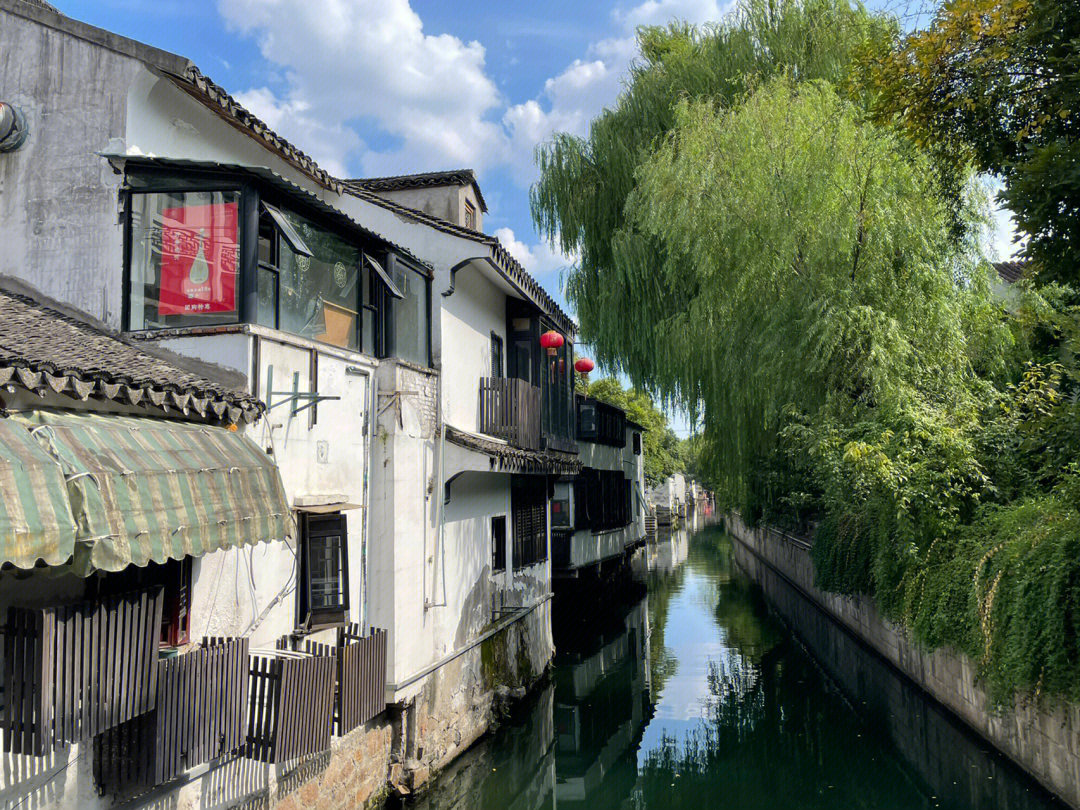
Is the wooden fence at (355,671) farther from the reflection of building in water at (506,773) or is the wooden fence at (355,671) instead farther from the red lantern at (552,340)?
the red lantern at (552,340)

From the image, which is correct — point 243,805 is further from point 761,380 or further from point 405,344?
point 761,380

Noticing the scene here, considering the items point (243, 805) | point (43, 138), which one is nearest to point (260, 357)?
point (43, 138)

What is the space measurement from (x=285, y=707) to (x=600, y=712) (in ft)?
29.2

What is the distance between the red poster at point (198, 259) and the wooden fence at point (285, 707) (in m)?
3.02

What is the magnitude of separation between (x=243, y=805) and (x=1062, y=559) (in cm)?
814

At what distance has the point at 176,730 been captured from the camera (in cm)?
592

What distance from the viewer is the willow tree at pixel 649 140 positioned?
59.1 ft

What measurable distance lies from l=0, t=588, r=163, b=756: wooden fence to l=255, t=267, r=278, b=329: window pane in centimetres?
287

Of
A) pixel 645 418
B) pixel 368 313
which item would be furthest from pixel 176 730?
pixel 645 418

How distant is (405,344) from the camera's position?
10477mm

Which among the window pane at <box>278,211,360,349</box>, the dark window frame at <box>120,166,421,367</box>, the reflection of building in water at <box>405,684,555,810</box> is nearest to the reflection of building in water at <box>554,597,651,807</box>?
the reflection of building in water at <box>405,684,555,810</box>

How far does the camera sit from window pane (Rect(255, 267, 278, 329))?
7.61 m

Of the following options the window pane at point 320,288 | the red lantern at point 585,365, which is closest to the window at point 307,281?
the window pane at point 320,288

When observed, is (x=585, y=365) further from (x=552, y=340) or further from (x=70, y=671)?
(x=70, y=671)
